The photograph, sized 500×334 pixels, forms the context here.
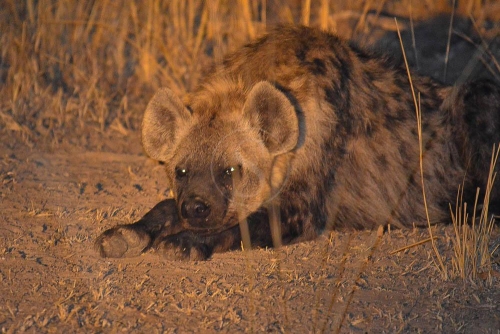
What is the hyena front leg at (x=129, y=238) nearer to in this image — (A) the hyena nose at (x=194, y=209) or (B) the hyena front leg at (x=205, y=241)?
(B) the hyena front leg at (x=205, y=241)

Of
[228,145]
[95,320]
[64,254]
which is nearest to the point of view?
[95,320]

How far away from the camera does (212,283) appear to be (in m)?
Result: 2.64

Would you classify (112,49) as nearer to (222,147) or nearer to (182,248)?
(222,147)

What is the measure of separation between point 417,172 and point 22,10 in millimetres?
2951

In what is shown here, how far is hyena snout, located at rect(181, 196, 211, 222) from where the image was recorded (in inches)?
115

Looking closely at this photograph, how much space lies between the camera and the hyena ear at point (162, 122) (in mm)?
3141

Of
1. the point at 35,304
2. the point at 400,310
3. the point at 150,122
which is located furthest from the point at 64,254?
the point at 400,310

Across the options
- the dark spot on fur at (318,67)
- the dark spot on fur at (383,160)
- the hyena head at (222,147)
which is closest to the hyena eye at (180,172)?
the hyena head at (222,147)

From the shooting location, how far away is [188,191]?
297 cm

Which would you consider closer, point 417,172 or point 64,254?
point 64,254

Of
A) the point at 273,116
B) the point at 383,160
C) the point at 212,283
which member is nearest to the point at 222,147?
Answer: the point at 273,116

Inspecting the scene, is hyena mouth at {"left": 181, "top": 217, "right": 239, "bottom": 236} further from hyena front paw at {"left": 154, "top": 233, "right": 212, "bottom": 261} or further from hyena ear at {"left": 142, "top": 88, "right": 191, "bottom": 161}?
hyena ear at {"left": 142, "top": 88, "right": 191, "bottom": 161}

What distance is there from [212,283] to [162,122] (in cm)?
80

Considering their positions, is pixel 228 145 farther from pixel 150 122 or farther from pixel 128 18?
Result: pixel 128 18
